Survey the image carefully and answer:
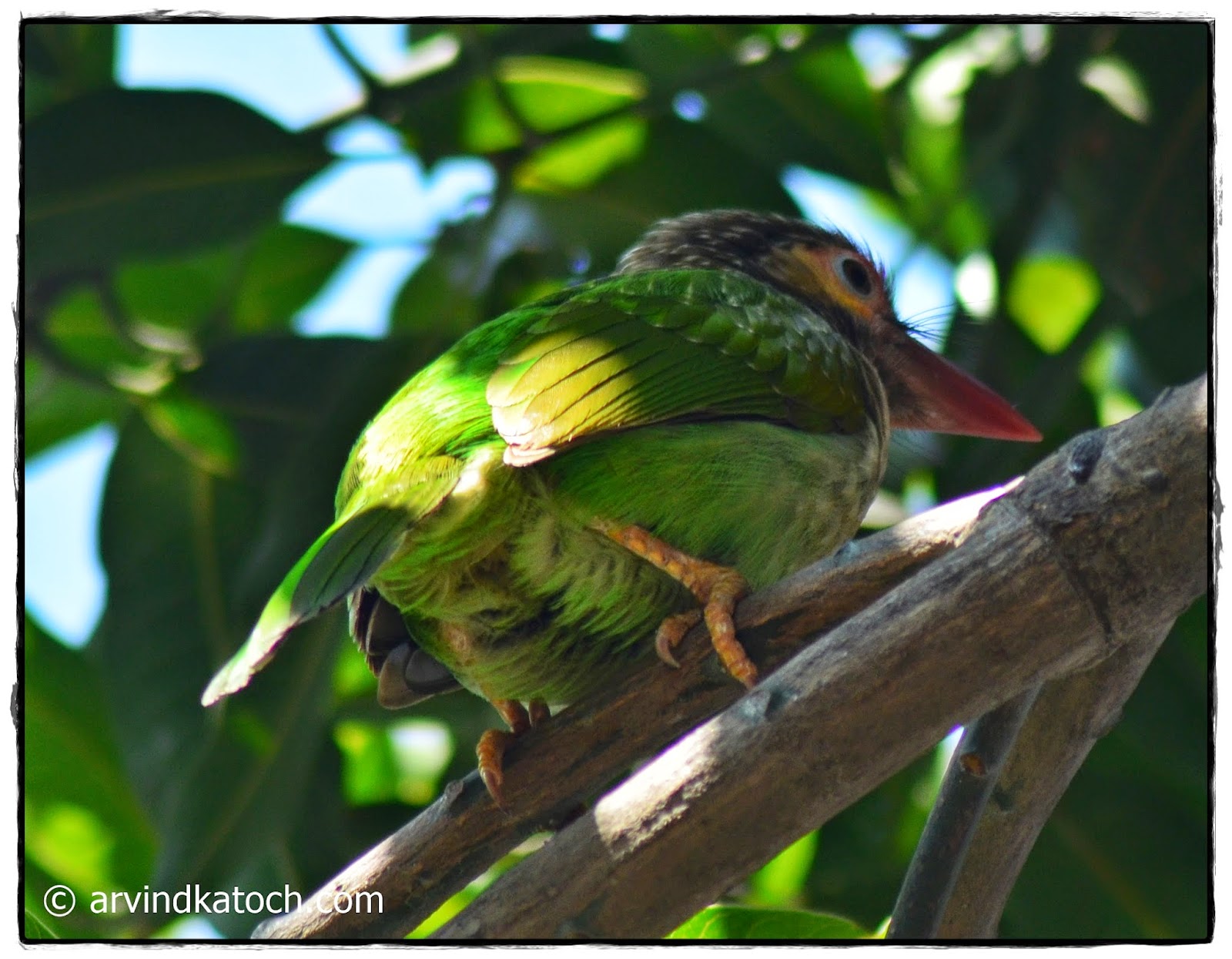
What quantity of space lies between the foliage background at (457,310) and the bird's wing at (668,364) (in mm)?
674

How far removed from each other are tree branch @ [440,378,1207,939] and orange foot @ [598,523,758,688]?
0.97 ft

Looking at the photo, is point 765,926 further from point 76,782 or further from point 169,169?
point 169,169

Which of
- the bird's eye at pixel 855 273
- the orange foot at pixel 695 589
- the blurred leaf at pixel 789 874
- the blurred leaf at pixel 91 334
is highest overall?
the bird's eye at pixel 855 273

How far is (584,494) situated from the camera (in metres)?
2.30

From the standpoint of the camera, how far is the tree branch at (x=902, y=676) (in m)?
1.67

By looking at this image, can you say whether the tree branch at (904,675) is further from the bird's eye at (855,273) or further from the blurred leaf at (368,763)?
the blurred leaf at (368,763)

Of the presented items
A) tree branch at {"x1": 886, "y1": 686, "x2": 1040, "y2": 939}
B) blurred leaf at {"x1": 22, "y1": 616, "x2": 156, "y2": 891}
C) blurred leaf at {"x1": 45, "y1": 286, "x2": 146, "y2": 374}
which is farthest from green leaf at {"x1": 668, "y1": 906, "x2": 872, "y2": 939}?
blurred leaf at {"x1": 45, "y1": 286, "x2": 146, "y2": 374}

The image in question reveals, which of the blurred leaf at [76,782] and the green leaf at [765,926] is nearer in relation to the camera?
the green leaf at [765,926]

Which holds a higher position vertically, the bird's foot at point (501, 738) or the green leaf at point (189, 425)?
the bird's foot at point (501, 738)

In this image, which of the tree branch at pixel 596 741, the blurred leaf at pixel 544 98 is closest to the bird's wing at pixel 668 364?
the tree branch at pixel 596 741

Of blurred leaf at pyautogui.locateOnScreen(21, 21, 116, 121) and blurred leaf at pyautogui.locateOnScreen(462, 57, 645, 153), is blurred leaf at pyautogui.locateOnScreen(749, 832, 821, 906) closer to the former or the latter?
blurred leaf at pyautogui.locateOnScreen(462, 57, 645, 153)

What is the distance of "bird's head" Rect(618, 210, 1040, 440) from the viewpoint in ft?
10.1

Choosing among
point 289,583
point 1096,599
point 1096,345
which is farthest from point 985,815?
point 1096,345

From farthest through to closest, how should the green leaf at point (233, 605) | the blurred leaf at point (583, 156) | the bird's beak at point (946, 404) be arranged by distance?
the blurred leaf at point (583, 156) < the bird's beak at point (946, 404) < the green leaf at point (233, 605)
